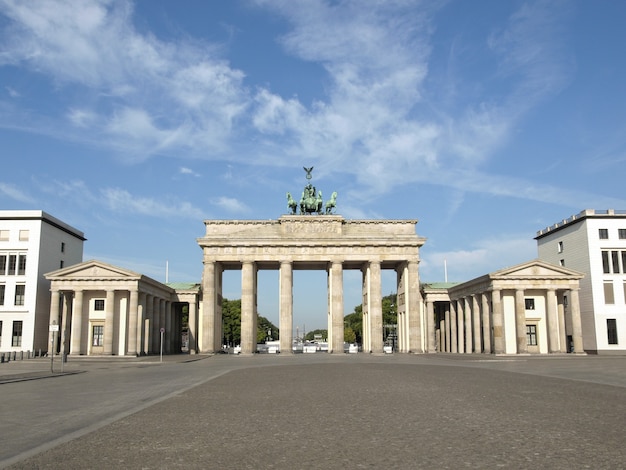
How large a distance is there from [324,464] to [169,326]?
74.9 meters

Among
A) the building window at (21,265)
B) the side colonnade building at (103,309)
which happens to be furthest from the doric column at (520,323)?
the building window at (21,265)

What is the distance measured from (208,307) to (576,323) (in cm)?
4438

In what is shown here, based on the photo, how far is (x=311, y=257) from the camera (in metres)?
77.9

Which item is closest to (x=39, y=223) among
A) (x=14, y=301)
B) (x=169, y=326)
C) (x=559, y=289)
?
(x=14, y=301)

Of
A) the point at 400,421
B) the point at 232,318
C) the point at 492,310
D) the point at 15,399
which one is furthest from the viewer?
the point at 232,318

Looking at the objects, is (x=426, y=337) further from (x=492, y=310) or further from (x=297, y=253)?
(x=297, y=253)

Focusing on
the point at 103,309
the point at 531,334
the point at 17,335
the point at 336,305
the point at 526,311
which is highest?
the point at 336,305

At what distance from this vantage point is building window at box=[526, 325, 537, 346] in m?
69.3

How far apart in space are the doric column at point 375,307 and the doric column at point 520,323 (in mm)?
17692

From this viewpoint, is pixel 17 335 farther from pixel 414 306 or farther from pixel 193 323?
pixel 414 306

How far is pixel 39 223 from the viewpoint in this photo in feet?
229

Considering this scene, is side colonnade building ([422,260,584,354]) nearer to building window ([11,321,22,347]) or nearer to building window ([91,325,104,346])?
building window ([91,325,104,346])

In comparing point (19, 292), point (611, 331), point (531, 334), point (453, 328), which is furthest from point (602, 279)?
point (19, 292)

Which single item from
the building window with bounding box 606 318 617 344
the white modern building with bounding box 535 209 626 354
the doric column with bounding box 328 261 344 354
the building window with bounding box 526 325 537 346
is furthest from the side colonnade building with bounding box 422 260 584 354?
the doric column with bounding box 328 261 344 354
